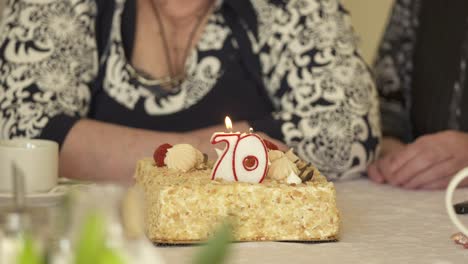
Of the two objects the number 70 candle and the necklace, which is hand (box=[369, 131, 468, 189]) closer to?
the necklace

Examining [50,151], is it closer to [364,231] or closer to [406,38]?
[364,231]

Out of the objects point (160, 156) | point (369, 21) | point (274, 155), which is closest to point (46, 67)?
point (160, 156)

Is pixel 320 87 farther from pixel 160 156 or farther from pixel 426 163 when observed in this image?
pixel 160 156

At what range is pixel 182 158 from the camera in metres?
1.04

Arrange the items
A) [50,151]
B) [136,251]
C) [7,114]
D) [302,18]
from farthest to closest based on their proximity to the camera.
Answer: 1. [302,18]
2. [7,114]
3. [50,151]
4. [136,251]

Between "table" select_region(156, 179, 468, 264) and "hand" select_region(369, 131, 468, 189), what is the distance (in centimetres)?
11

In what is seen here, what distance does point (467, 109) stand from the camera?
184 centimetres

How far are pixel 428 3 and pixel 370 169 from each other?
61 centimetres

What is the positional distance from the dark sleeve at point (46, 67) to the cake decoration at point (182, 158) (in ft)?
1.47

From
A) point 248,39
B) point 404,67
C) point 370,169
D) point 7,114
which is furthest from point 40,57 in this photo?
point 404,67

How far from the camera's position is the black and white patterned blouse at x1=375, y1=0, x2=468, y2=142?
186cm

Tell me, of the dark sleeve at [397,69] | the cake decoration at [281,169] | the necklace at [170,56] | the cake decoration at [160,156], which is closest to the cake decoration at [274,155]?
the cake decoration at [281,169]

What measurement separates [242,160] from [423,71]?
102 cm

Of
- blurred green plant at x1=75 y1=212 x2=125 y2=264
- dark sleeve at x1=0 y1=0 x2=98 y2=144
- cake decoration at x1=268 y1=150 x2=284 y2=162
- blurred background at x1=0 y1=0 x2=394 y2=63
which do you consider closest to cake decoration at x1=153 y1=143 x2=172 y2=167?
cake decoration at x1=268 y1=150 x2=284 y2=162
